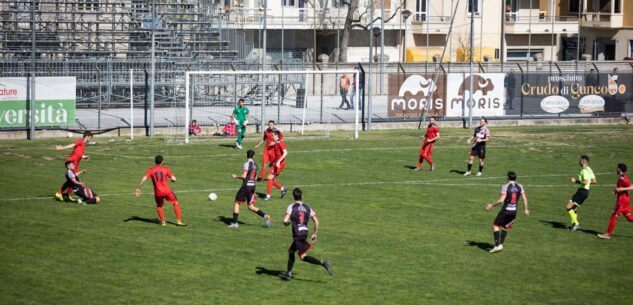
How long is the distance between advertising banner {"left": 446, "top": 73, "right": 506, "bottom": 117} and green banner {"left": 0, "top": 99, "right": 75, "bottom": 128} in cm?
1837

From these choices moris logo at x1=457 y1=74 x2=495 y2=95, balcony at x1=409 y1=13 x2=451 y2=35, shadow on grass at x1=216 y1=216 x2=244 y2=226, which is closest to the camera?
shadow on grass at x1=216 y1=216 x2=244 y2=226

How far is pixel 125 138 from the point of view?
44688mm

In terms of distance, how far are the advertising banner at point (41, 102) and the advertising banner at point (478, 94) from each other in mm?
18356

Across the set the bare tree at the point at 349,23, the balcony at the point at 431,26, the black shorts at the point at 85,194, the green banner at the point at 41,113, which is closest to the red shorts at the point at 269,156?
the black shorts at the point at 85,194

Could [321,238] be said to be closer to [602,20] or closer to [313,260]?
[313,260]

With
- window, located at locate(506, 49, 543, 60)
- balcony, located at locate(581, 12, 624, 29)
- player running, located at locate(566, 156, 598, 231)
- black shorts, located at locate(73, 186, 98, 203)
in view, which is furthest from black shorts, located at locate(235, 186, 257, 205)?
balcony, located at locate(581, 12, 624, 29)

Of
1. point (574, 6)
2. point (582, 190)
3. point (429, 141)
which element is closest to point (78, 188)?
point (429, 141)

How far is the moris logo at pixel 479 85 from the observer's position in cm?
5228

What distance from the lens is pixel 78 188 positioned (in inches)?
1125

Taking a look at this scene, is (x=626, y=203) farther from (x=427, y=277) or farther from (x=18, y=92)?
(x=18, y=92)

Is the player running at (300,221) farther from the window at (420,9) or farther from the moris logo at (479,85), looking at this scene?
the window at (420,9)

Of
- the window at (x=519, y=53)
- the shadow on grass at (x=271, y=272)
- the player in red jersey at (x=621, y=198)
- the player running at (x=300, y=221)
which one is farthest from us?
the window at (x=519, y=53)

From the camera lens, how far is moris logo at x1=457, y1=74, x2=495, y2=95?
52281 mm

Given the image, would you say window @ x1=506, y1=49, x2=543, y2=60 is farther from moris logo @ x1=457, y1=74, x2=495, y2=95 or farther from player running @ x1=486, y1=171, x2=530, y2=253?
player running @ x1=486, y1=171, x2=530, y2=253
